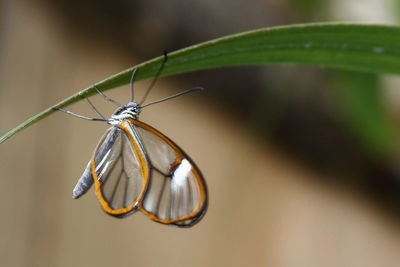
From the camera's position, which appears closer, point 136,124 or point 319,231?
point 136,124

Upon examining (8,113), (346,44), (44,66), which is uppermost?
(44,66)

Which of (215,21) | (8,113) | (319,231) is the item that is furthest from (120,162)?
(319,231)

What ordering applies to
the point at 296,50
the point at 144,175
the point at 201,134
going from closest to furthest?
1. the point at 296,50
2. the point at 144,175
3. the point at 201,134

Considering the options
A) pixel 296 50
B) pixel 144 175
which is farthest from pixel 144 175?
pixel 296 50

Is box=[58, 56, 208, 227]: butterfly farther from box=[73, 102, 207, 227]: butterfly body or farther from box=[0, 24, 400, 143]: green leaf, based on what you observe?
box=[0, 24, 400, 143]: green leaf

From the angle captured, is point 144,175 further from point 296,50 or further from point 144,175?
point 296,50

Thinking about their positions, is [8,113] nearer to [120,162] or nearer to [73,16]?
[73,16]
